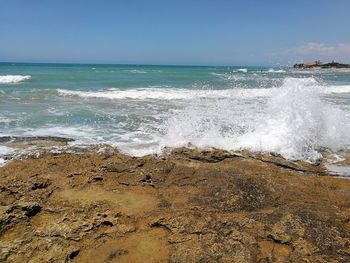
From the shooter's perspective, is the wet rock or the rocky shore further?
the wet rock

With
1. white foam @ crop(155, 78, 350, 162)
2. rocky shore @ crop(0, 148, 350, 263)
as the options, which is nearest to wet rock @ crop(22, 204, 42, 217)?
rocky shore @ crop(0, 148, 350, 263)

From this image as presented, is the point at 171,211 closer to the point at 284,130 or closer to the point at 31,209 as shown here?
the point at 31,209

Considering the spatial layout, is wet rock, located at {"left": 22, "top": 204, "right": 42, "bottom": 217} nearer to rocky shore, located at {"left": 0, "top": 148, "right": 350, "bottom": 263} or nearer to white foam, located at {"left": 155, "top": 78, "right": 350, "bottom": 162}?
rocky shore, located at {"left": 0, "top": 148, "right": 350, "bottom": 263}

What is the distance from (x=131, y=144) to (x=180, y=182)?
2.77 meters

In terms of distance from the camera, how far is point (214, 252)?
307 centimetres

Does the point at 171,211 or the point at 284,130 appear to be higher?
the point at 284,130

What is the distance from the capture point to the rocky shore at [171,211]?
312cm

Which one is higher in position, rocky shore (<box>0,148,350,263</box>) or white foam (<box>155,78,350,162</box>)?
white foam (<box>155,78,350,162</box>)

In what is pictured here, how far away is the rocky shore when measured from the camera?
3.12m

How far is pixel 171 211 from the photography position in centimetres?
379

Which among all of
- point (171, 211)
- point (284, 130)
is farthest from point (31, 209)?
point (284, 130)

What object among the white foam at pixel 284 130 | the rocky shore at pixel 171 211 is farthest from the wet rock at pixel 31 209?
the white foam at pixel 284 130

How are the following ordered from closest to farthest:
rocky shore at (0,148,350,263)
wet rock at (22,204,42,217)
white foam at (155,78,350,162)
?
rocky shore at (0,148,350,263) → wet rock at (22,204,42,217) → white foam at (155,78,350,162)

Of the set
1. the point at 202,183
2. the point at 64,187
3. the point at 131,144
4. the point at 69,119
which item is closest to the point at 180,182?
the point at 202,183
